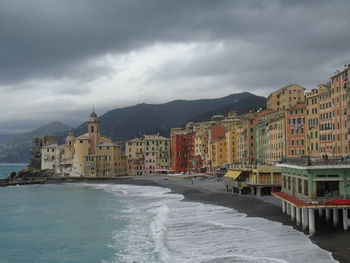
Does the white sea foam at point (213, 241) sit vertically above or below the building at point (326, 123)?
below

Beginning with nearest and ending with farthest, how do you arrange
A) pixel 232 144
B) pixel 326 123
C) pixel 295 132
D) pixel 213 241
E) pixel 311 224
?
1. pixel 311 224
2. pixel 213 241
3. pixel 326 123
4. pixel 295 132
5. pixel 232 144

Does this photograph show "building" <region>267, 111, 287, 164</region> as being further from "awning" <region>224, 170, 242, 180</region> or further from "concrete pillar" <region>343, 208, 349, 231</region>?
"concrete pillar" <region>343, 208, 349, 231</region>

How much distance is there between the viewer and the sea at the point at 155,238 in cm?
3709

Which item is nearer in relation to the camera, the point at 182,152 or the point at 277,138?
the point at 277,138

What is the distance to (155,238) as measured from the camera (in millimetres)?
46312

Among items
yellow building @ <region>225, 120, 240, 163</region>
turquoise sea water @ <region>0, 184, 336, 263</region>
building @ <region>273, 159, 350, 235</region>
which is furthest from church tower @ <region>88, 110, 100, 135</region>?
building @ <region>273, 159, 350, 235</region>

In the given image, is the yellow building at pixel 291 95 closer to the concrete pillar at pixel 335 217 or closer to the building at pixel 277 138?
the building at pixel 277 138

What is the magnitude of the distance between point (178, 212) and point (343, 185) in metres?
27.5

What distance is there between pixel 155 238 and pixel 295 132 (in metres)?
63.2

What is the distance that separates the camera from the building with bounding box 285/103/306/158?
102 m

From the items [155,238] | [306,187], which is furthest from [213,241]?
[306,187]

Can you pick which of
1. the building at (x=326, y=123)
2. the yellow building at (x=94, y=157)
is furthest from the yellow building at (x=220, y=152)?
the building at (x=326, y=123)

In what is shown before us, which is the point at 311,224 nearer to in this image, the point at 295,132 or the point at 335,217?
the point at 335,217

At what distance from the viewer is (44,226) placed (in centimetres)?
6188
